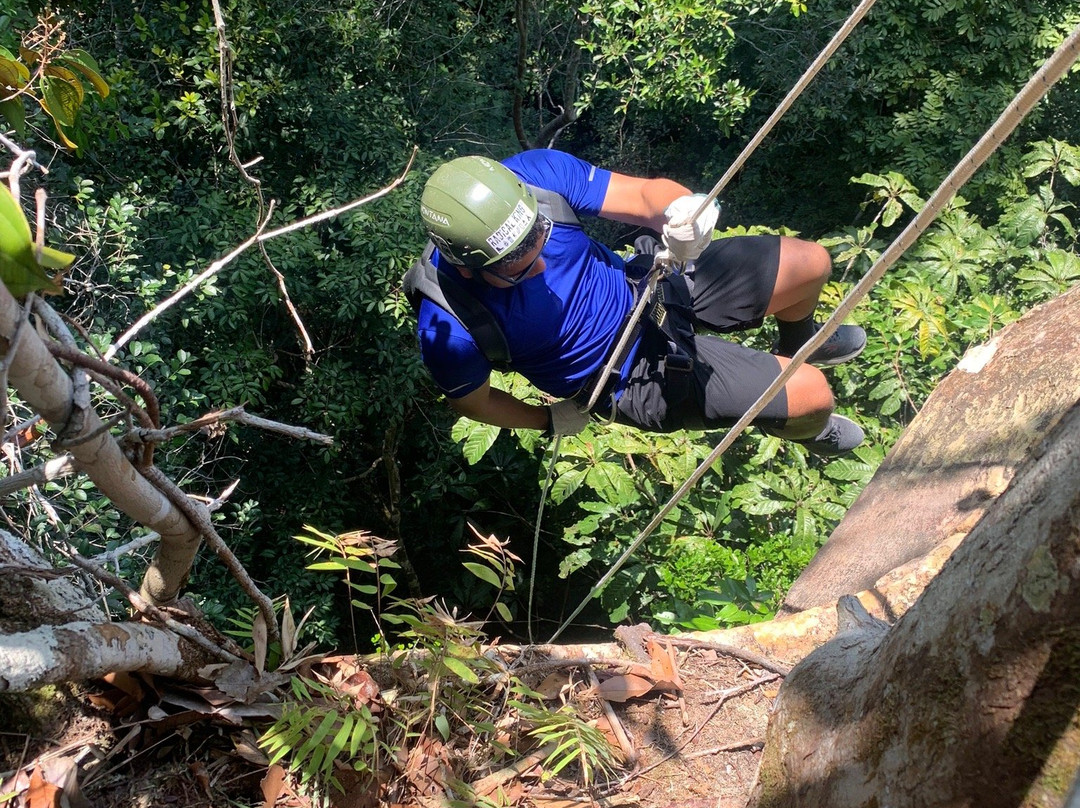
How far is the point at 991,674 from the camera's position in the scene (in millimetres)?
1053

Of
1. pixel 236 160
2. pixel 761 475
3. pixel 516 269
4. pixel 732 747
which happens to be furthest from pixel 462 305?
pixel 761 475

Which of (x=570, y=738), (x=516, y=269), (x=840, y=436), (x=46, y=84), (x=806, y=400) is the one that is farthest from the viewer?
(x=840, y=436)

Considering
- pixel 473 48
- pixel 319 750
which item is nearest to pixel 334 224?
pixel 473 48

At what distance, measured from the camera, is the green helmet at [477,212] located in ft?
7.21

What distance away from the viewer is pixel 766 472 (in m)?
3.77

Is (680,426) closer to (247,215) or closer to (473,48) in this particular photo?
(247,215)

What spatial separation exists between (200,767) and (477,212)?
4.97ft

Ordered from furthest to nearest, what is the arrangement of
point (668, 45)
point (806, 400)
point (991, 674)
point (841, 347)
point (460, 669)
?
point (668, 45)
point (841, 347)
point (806, 400)
point (460, 669)
point (991, 674)

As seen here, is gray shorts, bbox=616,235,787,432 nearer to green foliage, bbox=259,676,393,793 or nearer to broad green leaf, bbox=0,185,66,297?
green foliage, bbox=259,676,393,793

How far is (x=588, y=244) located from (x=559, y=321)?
13.0 inches

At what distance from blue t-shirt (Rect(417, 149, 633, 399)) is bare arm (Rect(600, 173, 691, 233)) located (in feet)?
0.13

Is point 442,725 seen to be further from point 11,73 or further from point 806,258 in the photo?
point 806,258

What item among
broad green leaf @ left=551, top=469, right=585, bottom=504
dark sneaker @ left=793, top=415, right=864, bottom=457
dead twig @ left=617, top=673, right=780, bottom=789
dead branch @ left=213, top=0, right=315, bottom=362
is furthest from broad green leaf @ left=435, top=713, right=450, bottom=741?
dark sneaker @ left=793, top=415, right=864, bottom=457

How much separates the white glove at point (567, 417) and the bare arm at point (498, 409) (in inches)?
2.4
